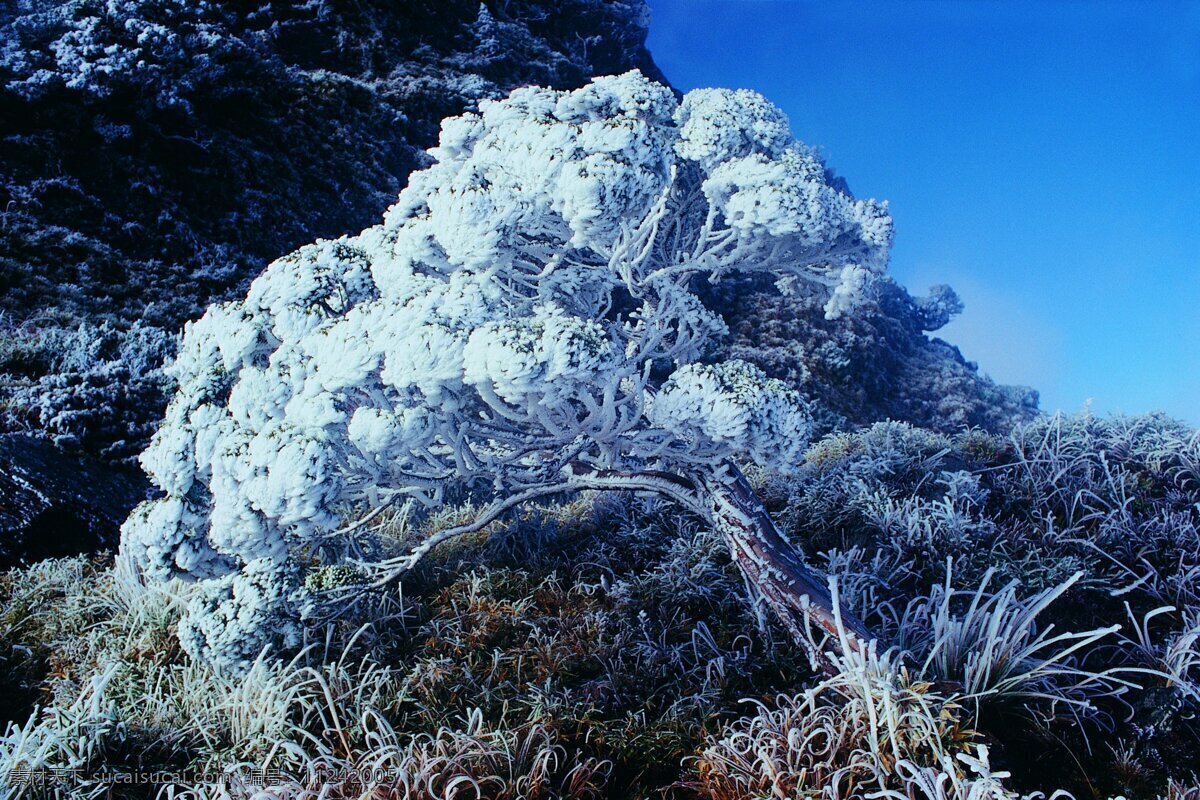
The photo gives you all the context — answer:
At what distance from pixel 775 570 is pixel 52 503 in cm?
433

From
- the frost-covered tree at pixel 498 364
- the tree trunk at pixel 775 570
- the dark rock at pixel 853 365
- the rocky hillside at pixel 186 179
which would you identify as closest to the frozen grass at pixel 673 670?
the tree trunk at pixel 775 570

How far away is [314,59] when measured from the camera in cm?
823

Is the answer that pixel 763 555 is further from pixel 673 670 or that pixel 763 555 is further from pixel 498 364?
pixel 498 364

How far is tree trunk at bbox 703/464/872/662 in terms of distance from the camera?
3.02 meters

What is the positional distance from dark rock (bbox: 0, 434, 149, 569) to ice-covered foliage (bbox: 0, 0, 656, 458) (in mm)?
385

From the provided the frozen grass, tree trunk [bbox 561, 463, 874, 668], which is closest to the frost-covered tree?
tree trunk [bbox 561, 463, 874, 668]

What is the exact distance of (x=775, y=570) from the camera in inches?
124

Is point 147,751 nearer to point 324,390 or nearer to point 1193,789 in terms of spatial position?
point 324,390

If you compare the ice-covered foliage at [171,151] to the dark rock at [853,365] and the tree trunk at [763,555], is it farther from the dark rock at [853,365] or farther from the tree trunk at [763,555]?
the dark rock at [853,365]

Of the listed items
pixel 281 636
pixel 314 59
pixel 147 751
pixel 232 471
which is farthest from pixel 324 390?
pixel 314 59

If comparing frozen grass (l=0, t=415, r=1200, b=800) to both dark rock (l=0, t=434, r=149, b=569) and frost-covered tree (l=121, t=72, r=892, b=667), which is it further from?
frost-covered tree (l=121, t=72, r=892, b=667)

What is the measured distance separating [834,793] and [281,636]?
2486 mm

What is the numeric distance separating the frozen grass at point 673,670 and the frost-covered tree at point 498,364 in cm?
38

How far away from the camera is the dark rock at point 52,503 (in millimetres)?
3875
